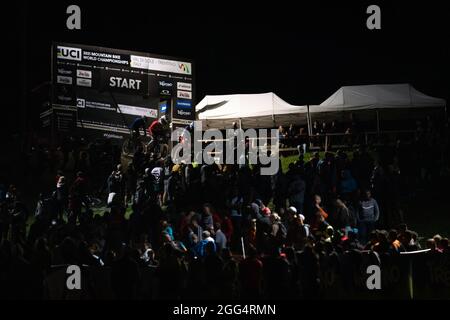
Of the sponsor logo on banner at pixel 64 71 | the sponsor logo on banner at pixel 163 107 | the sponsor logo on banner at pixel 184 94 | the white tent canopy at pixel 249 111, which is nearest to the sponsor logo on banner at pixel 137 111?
the sponsor logo on banner at pixel 163 107

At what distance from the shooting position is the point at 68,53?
83.5 ft

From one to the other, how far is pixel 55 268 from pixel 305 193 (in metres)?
7.20

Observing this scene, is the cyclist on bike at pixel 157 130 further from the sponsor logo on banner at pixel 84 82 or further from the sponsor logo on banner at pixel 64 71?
the sponsor logo on banner at pixel 64 71

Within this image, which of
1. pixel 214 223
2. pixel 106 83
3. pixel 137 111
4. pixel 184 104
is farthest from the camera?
pixel 137 111

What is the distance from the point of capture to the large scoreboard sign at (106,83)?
25.5m

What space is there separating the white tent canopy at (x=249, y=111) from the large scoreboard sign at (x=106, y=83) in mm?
6134

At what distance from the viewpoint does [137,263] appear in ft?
39.7

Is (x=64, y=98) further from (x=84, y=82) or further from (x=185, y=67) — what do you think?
(x=185, y=67)

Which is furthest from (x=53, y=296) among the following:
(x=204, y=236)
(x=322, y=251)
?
(x=322, y=251)

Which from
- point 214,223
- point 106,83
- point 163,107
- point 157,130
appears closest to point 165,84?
point 163,107

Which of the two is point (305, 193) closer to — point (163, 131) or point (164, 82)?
point (163, 131)

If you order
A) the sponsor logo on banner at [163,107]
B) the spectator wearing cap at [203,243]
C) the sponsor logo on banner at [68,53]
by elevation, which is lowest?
the spectator wearing cap at [203,243]

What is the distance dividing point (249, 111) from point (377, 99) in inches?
254

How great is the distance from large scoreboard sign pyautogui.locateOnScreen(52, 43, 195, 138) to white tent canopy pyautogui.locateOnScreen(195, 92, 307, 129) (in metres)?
6.13
